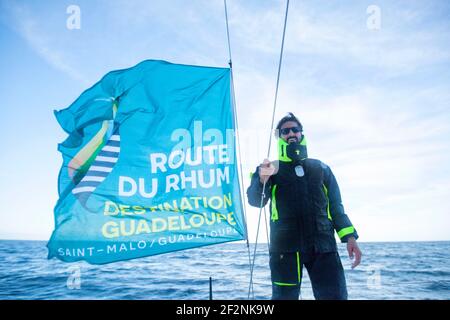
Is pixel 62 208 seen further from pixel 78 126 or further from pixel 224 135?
pixel 224 135

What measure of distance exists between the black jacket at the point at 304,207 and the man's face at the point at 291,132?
0.43ft

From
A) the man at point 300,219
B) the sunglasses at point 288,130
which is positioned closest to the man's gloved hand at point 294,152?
the man at point 300,219

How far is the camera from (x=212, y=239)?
11.5 ft

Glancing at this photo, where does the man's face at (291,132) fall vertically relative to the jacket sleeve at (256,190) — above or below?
above

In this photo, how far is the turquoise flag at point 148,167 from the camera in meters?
3.39

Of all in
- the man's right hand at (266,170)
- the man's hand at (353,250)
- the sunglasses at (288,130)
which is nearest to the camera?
the man's right hand at (266,170)

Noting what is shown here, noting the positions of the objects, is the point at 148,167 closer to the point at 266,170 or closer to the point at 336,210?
the point at 266,170

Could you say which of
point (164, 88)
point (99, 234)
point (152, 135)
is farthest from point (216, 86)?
point (99, 234)

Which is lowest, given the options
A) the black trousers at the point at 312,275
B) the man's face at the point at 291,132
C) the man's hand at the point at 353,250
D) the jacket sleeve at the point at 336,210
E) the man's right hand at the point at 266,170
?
the black trousers at the point at 312,275

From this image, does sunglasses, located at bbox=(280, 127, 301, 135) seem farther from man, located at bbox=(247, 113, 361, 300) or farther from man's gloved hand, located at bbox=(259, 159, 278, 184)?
man's gloved hand, located at bbox=(259, 159, 278, 184)

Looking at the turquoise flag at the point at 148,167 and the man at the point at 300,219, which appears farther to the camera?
the turquoise flag at the point at 148,167

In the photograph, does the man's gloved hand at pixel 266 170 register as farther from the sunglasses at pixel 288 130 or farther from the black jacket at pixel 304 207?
the sunglasses at pixel 288 130

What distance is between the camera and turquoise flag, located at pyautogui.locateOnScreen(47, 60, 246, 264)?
3.39 metres

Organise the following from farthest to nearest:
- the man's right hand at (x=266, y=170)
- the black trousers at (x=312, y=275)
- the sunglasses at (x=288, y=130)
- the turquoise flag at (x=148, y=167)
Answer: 1. the turquoise flag at (x=148, y=167)
2. the sunglasses at (x=288, y=130)
3. the man's right hand at (x=266, y=170)
4. the black trousers at (x=312, y=275)
